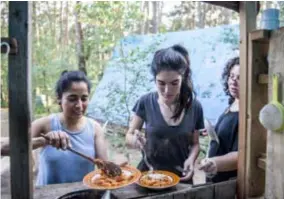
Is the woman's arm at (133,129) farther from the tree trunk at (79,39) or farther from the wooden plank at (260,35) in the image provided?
the wooden plank at (260,35)

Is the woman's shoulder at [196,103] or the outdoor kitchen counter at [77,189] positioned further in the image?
the woman's shoulder at [196,103]

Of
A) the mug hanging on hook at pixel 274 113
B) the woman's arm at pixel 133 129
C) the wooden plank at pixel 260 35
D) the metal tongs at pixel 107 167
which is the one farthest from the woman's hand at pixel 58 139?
the wooden plank at pixel 260 35

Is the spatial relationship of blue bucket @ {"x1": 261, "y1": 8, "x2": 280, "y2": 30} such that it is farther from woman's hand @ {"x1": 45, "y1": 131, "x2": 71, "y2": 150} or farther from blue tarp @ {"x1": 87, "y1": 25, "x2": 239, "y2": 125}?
woman's hand @ {"x1": 45, "y1": 131, "x2": 71, "y2": 150}

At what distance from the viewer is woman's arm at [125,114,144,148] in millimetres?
1674

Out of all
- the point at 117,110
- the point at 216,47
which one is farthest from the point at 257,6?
the point at 117,110

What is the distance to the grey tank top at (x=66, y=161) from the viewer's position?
4.84ft

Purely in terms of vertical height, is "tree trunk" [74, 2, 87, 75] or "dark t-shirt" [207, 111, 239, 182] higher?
"tree trunk" [74, 2, 87, 75]

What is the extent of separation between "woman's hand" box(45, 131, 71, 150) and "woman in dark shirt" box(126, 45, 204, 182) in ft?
1.21

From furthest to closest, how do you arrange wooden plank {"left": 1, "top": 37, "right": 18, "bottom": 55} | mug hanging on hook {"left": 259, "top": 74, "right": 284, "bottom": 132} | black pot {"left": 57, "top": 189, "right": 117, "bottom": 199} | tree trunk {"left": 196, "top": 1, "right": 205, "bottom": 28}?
tree trunk {"left": 196, "top": 1, "right": 205, "bottom": 28}, black pot {"left": 57, "top": 189, "right": 117, "bottom": 199}, mug hanging on hook {"left": 259, "top": 74, "right": 284, "bottom": 132}, wooden plank {"left": 1, "top": 37, "right": 18, "bottom": 55}

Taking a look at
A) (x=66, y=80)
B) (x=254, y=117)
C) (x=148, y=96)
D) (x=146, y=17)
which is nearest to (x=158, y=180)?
(x=148, y=96)

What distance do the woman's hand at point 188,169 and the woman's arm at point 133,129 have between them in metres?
0.33

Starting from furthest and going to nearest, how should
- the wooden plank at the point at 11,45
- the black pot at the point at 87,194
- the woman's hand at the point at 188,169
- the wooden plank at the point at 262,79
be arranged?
the woman's hand at the point at 188,169 → the wooden plank at the point at 262,79 → the black pot at the point at 87,194 → the wooden plank at the point at 11,45

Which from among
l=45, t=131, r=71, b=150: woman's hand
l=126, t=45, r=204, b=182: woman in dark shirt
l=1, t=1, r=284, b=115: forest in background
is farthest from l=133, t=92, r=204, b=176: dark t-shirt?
l=45, t=131, r=71, b=150: woman's hand

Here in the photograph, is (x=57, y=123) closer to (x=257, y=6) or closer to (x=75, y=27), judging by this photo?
(x=75, y=27)
